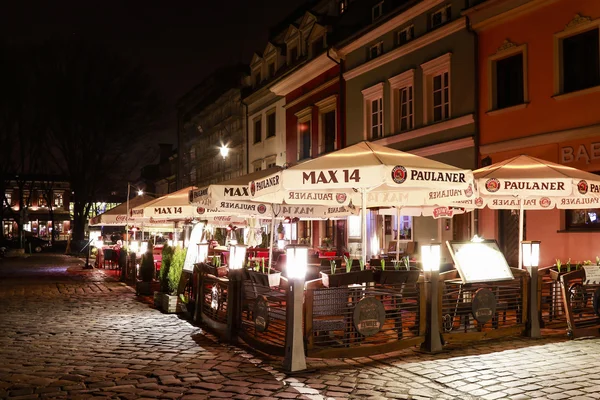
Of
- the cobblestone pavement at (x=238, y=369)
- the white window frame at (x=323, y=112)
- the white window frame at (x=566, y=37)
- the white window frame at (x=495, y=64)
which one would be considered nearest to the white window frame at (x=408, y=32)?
the white window frame at (x=495, y=64)

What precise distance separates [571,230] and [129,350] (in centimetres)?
1078

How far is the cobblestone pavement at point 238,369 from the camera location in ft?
20.7

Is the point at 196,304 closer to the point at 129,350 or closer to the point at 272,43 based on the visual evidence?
the point at 129,350

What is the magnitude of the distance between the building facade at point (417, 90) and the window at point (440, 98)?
0.03m

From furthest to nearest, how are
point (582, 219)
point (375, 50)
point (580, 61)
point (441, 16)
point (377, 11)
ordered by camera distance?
1. point (377, 11)
2. point (375, 50)
3. point (441, 16)
4. point (580, 61)
5. point (582, 219)

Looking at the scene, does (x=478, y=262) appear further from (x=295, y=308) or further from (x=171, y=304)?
(x=171, y=304)

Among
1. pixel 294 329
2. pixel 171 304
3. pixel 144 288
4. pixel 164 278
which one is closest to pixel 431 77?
pixel 144 288

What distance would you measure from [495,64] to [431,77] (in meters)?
2.84

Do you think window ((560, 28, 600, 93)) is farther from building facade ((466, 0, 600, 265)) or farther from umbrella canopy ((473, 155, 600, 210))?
umbrella canopy ((473, 155, 600, 210))

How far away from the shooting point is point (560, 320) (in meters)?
10.3

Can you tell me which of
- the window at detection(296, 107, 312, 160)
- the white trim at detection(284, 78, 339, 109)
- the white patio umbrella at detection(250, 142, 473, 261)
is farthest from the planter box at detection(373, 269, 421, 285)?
the window at detection(296, 107, 312, 160)

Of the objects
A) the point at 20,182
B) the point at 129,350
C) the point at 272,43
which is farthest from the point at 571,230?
the point at 20,182

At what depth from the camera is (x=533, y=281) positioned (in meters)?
9.26

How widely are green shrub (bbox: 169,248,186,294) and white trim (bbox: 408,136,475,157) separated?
926 centimetres
